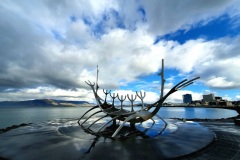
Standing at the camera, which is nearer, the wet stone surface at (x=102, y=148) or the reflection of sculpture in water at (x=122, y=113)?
the wet stone surface at (x=102, y=148)

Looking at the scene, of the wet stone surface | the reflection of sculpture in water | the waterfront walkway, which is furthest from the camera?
the reflection of sculpture in water

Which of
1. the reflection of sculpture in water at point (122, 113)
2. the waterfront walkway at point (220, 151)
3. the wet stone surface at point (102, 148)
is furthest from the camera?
the reflection of sculpture in water at point (122, 113)

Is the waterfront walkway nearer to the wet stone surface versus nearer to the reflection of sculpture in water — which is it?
the wet stone surface

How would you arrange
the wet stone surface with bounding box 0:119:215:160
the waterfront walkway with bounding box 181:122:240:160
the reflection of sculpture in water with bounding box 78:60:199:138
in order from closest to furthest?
the wet stone surface with bounding box 0:119:215:160, the waterfront walkway with bounding box 181:122:240:160, the reflection of sculpture in water with bounding box 78:60:199:138

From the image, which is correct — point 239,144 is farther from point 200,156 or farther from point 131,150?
Result: point 131,150

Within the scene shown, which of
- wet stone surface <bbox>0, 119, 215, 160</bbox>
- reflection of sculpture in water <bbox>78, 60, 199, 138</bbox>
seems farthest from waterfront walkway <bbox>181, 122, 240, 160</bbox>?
reflection of sculpture in water <bbox>78, 60, 199, 138</bbox>

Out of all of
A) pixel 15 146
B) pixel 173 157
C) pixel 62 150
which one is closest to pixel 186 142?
pixel 173 157

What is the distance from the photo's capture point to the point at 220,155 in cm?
1245

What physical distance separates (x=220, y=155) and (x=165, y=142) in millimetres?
3952

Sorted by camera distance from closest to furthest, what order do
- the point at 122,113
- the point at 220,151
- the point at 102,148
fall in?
the point at 102,148 < the point at 220,151 < the point at 122,113

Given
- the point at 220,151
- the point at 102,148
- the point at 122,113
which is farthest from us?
the point at 122,113

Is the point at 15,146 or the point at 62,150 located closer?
the point at 62,150

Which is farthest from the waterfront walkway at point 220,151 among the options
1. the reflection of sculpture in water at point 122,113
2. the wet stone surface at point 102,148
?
the reflection of sculpture in water at point 122,113

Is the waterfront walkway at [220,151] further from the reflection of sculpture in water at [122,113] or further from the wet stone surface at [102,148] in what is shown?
the reflection of sculpture in water at [122,113]
